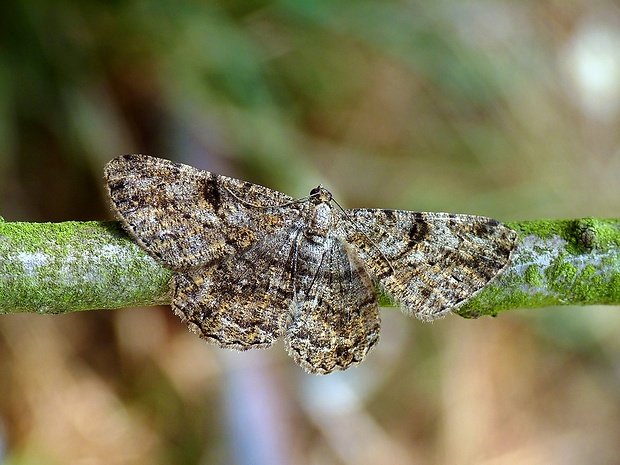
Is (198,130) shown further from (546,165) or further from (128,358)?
(546,165)

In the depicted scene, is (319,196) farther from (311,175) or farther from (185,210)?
(311,175)

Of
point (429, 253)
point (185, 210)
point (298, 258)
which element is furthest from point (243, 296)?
point (429, 253)

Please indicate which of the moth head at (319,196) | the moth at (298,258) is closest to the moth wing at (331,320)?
the moth at (298,258)

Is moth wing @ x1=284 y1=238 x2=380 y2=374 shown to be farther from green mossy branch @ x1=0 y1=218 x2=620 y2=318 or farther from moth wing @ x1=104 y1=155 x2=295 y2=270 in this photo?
moth wing @ x1=104 y1=155 x2=295 y2=270

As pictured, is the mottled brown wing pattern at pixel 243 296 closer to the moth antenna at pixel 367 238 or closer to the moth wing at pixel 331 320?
the moth wing at pixel 331 320

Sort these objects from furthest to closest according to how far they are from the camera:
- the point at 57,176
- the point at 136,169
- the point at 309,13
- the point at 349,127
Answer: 1. the point at 349,127
2. the point at 57,176
3. the point at 309,13
4. the point at 136,169

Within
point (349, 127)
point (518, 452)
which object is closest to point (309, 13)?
point (349, 127)
